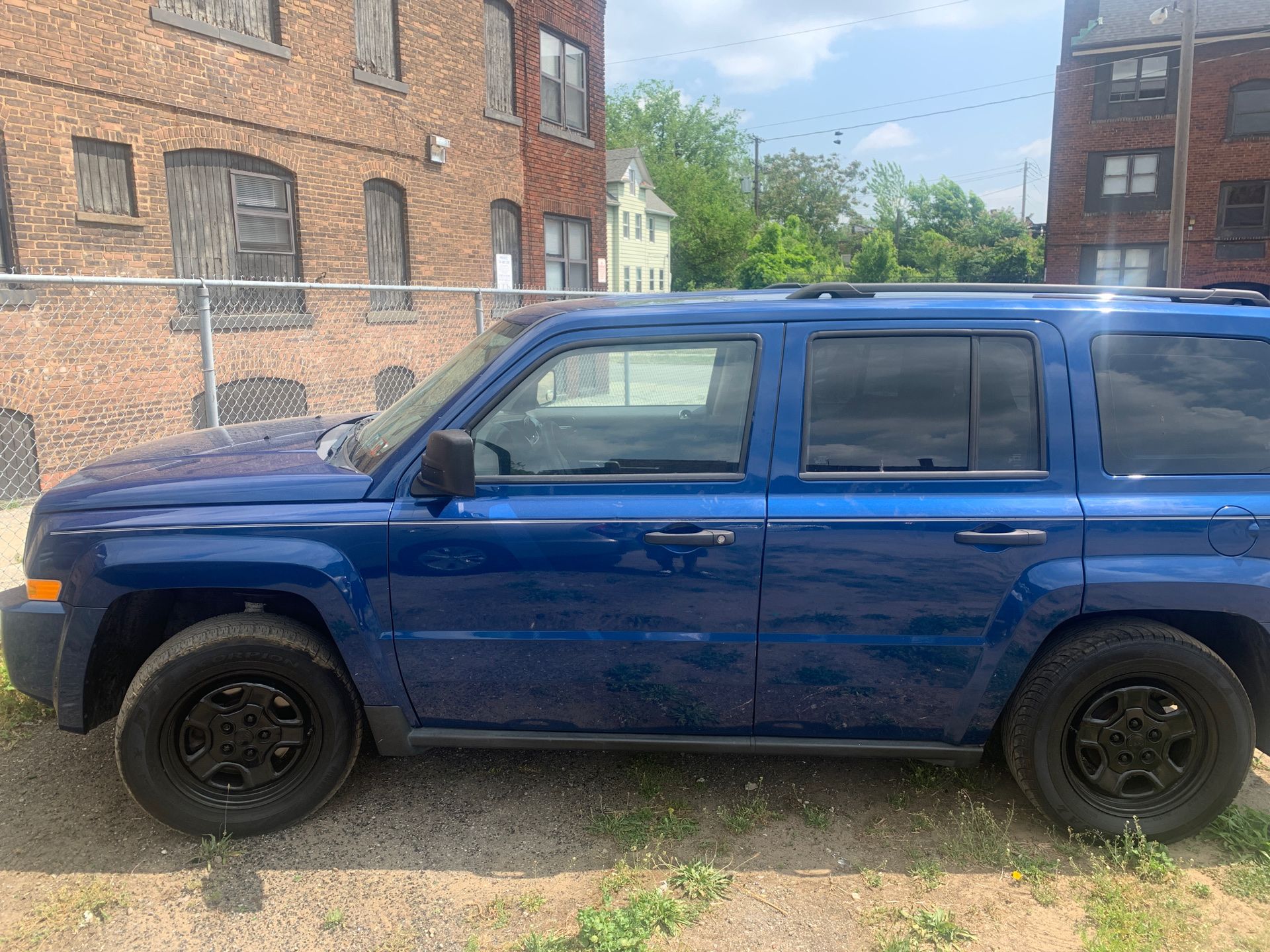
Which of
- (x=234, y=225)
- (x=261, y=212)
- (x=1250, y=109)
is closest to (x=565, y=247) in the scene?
(x=261, y=212)

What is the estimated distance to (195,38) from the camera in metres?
10.8

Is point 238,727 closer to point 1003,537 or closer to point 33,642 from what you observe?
point 33,642

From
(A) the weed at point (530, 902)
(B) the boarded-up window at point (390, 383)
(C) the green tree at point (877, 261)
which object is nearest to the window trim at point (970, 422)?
(A) the weed at point (530, 902)

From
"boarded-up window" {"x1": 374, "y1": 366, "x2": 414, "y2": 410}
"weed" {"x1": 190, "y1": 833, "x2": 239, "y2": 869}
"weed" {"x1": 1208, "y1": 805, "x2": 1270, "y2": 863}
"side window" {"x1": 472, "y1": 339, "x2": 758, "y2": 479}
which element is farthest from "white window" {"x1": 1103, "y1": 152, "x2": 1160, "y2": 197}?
"weed" {"x1": 190, "y1": 833, "x2": 239, "y2": 869}

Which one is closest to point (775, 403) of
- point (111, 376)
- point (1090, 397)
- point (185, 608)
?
point (1090, 397)

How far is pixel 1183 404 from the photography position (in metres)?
3.16

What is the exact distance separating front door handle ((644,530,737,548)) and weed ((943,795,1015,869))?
134 cm

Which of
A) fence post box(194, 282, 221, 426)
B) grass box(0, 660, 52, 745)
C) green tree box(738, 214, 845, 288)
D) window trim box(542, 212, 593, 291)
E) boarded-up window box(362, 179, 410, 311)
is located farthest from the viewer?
green tree box(738, 214, 845, 288)

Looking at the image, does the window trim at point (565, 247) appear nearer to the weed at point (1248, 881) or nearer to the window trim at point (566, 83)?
the window trim at point (566, 83)

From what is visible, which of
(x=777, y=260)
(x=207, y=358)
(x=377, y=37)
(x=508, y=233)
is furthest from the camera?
(x=777, y=260)

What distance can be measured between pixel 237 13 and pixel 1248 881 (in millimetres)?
12699

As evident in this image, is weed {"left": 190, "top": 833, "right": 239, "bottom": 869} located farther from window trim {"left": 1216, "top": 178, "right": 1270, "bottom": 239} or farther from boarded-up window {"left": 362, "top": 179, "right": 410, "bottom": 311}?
window trim {"left": 1216, "top": 178, "right": 1270, "bottom": 239}

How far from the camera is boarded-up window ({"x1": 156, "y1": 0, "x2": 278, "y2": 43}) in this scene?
35.2 ft

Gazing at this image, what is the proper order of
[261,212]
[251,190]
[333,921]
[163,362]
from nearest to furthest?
1. [333,921]
2. [163,362]
3. [251,190]
4. [261,212]
